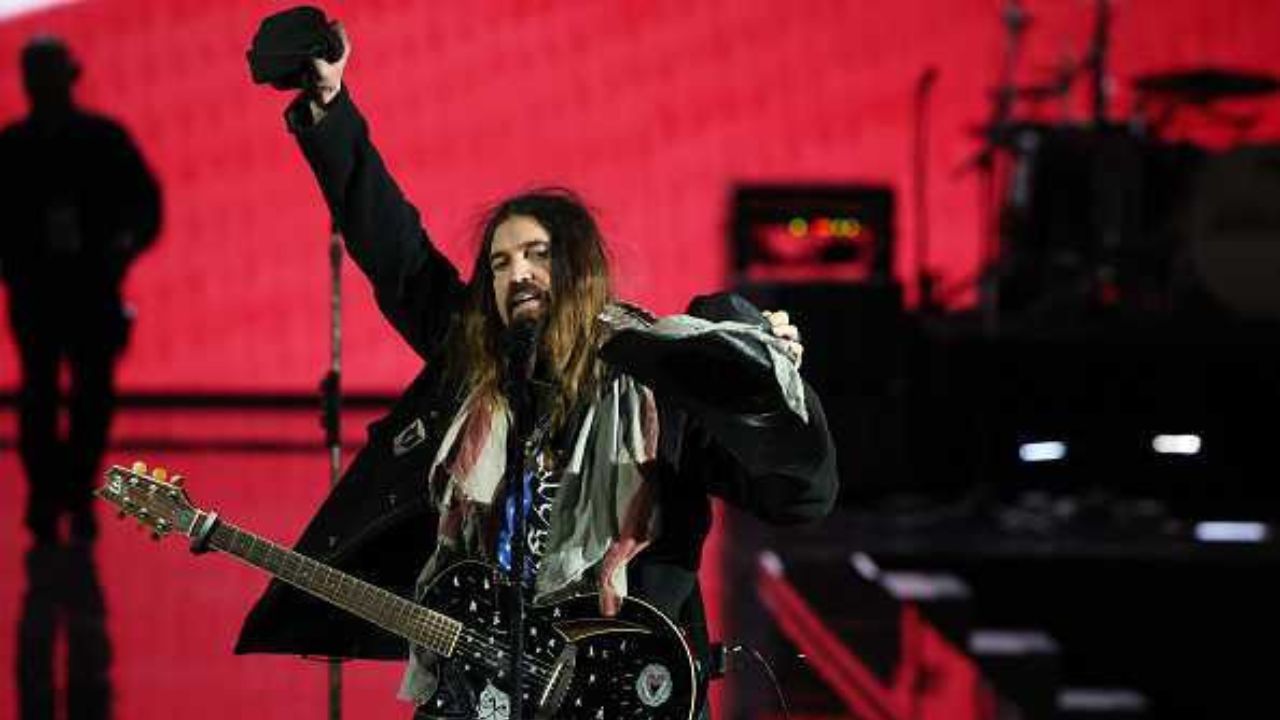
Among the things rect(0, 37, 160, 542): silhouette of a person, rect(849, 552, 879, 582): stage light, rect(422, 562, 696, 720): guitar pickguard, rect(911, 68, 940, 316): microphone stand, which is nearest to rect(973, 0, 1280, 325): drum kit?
rect(911, 68, 940, 316): microphone stand

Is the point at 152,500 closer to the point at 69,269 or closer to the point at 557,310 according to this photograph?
the point at 557,310

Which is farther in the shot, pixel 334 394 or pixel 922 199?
pixel 922 199

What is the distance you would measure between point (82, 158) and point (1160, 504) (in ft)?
13.6

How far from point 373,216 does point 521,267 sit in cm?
24

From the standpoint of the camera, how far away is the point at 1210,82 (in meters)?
8.41

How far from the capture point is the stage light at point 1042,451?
24.6 ft

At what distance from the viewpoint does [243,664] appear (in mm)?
5008

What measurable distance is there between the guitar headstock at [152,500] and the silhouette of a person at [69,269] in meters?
4.09

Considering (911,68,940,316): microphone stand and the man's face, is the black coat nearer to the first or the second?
the man's face

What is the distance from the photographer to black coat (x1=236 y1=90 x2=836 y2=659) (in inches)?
104

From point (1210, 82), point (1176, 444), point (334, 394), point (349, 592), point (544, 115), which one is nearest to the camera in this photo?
point (349, 592)

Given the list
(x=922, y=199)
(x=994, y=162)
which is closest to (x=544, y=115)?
(x=922, y=199)

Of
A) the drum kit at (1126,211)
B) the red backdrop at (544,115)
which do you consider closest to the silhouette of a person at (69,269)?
the red backdrop at (544,115)

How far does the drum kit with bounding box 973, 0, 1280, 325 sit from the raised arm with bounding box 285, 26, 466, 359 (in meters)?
5.06
